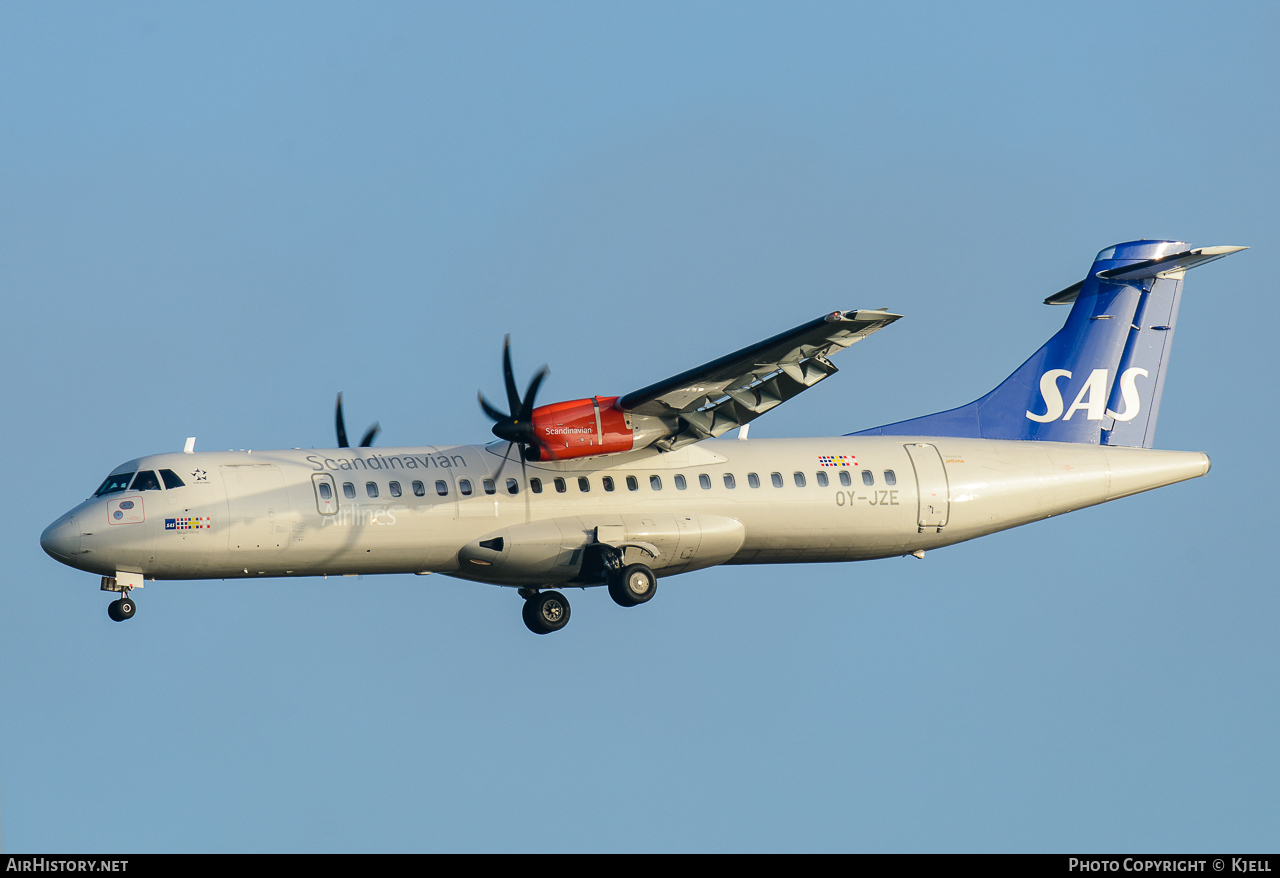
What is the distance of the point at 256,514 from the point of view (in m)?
26.0

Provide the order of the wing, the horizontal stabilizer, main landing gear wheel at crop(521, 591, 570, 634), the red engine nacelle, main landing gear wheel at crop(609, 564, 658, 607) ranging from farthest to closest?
1. the horizontal stabilizer
2. main landing gear wheel at crop(521, 591, 570, 634)
3. main landing gear wheel at crop(609, 564, 658, 607)
4. the red engine nacelle
5. the wing

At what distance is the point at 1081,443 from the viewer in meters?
31.2

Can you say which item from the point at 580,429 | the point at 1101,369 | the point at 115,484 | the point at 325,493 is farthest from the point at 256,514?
the point at 1101,369

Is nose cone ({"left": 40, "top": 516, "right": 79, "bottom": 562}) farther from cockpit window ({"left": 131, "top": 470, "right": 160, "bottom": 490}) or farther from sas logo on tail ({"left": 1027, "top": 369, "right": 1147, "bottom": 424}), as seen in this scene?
sas logo on tail ({"left": 1027, "top": 369, "right": 1147, "bottom": 424})

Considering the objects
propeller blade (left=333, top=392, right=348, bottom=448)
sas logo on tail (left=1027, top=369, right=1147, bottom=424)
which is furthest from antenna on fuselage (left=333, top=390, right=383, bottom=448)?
sas logo on tail (left=1027, top=369, right=1147, bottom=424)

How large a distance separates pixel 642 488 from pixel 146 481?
27.5ft

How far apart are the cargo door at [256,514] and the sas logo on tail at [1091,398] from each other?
14671 millimetres

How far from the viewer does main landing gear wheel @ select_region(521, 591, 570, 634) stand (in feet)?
93.6

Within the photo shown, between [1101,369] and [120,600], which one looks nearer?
[120,600]

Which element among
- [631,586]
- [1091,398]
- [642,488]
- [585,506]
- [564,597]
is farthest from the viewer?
[1091,398]

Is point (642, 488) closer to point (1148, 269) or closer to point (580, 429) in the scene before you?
point (580, 429)

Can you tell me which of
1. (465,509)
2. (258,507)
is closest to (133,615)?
(258,507)

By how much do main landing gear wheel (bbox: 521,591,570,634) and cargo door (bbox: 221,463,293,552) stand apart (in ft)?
15.9
